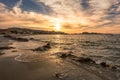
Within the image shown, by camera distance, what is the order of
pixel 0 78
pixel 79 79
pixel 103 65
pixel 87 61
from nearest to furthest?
pixel 0 78 < pixel 79 79 < pixel 103 65 < pixel 87 61

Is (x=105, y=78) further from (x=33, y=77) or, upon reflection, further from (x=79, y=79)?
(x=33, y=77)

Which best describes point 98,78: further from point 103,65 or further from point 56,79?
point 103,65

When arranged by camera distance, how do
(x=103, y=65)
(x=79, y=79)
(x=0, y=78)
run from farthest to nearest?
(x=103, y=65), (x=79, y=79), (x=0, y=78)

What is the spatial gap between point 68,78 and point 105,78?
2376 mm

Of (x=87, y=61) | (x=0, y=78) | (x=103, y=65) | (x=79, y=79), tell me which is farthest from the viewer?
(x=87, y=61)

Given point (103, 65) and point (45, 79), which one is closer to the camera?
point (45, 79)

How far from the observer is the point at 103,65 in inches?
516

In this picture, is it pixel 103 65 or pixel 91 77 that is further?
pixel 103 65

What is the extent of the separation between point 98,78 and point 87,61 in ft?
18.3

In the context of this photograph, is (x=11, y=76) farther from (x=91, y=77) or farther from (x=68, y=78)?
(x=91, y=77)

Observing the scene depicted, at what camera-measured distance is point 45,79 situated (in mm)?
8336

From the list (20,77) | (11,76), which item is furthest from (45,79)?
(11,76)

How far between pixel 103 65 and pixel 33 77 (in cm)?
716

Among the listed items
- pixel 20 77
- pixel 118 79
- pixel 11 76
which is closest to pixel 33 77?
pixel 20 77
